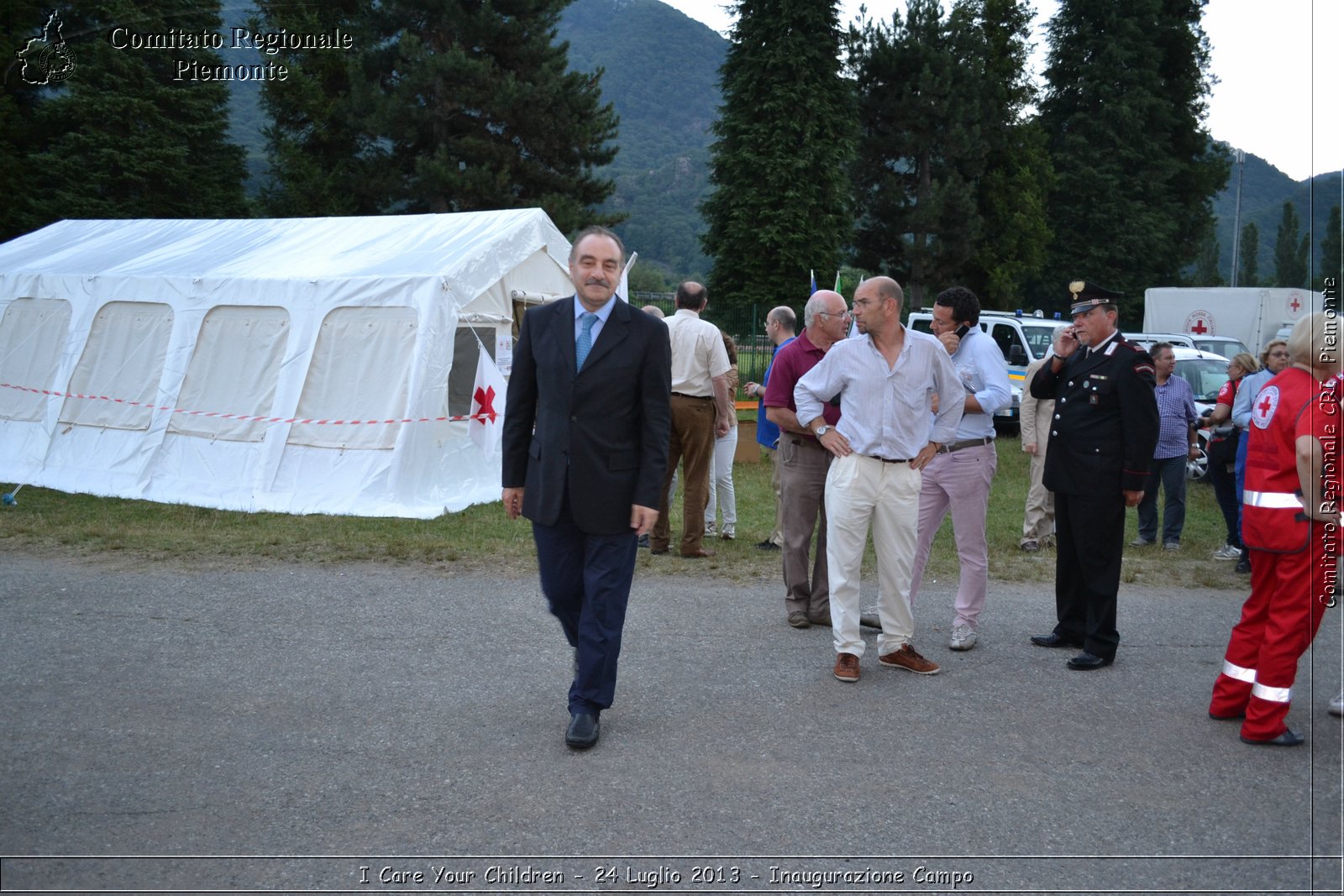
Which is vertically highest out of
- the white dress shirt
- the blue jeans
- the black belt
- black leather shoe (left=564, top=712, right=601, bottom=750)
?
the white dress shirt

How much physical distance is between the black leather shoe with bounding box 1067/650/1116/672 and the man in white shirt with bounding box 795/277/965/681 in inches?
30.2

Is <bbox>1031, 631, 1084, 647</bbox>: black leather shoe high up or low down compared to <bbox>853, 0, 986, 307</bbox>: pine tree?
down

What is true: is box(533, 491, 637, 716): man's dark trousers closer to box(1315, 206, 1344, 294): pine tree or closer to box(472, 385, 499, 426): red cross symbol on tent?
box(1315, 206, 1344, 294): pine tree

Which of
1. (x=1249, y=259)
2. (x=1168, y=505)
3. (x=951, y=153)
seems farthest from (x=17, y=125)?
(x=1249, y=259)

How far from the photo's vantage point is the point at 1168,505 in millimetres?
9547

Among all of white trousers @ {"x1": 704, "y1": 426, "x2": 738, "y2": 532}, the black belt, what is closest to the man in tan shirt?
white trousers @ {"x1": 704, "y1": 426, "x2": 738, "y2": 532}

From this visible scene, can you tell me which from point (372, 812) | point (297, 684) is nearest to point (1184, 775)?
point (372, 812)

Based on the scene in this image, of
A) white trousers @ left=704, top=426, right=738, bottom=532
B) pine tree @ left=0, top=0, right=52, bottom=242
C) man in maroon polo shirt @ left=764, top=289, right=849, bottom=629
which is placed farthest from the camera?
pine tree @ left=0, top=0, right=52, bottom=242

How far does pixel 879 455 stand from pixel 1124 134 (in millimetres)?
39570

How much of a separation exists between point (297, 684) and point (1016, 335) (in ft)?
57.7

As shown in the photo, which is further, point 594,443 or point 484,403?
point 484,403

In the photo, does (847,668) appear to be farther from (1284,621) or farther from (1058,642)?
(1284,621)

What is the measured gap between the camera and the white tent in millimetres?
10391

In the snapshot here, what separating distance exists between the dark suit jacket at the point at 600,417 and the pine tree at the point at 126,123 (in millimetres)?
26649
